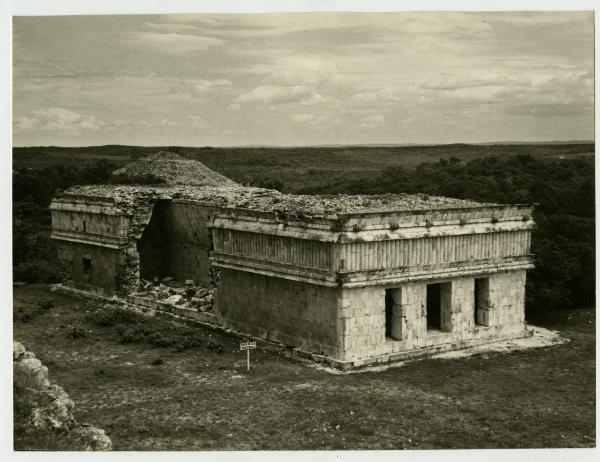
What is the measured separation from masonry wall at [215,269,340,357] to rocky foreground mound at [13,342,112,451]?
672 centimetres

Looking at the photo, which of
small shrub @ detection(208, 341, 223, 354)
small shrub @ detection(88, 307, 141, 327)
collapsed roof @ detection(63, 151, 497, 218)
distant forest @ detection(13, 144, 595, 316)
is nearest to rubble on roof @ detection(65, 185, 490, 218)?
collapsed roof @ detection(63, 151, 497, 218)

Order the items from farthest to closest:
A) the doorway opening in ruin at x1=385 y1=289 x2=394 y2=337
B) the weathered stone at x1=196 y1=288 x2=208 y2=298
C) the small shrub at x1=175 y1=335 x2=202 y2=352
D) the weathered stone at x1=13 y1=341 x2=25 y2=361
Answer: the weathered stone at x1=196 y1=288 x2=208 y2=298 < the small shrub at x1=175 y1=335 x2=202 y2=352 < the doorway opening in ruin at x1=385 y1=289 x2=394 y2=337 < the weathered stone at x1=13 y1=341 x2=25 y2=361

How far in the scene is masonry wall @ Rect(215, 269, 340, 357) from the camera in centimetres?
1962

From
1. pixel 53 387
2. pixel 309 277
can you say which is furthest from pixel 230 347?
pixel 53 387

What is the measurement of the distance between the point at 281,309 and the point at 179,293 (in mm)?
7215

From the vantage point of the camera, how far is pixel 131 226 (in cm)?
2738

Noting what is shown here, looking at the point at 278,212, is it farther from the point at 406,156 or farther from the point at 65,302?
the point at 406,156

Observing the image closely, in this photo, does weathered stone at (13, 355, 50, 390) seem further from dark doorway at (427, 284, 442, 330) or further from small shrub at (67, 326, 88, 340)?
dark doorway at (427, 284, 442, 330)

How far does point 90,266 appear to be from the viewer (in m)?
29.2

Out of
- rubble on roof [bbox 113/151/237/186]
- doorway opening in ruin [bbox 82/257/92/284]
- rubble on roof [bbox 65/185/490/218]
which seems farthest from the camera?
rubble on roof [bbox 113/151/237/186]

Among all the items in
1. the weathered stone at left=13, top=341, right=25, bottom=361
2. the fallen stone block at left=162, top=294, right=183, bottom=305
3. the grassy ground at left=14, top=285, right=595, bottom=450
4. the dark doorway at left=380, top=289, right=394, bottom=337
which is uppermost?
the weathered stone at left=13, top=341, right=25, bottom=361

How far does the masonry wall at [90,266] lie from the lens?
27.8m

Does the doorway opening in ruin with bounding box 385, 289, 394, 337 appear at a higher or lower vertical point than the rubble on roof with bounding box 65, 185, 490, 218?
lower

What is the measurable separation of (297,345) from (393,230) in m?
3.73
